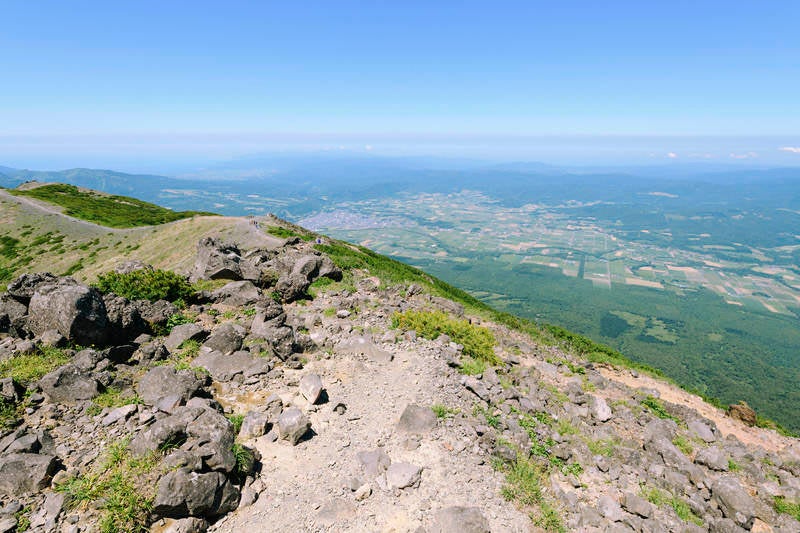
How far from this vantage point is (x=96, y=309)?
13570mm

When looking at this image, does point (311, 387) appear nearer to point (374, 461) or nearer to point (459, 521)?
point (374, 461)

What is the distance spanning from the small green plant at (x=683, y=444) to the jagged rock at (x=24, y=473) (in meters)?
19.9

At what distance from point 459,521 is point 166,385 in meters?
9.50

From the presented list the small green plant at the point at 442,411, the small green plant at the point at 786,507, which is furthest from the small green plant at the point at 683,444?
the small green plant at the point at 442,411

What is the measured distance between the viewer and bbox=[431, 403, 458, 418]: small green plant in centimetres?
1200

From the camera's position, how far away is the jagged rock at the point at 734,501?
34.7ft

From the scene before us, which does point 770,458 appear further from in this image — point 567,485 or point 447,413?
point 447,413

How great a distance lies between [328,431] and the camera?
1126 cm

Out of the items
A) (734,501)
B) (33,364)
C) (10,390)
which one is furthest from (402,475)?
(33,364)

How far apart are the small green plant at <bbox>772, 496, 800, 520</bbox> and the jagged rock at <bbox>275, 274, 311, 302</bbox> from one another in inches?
881

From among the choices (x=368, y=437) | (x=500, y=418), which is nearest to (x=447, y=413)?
(x=500, y=418)

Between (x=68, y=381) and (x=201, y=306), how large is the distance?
854 cm

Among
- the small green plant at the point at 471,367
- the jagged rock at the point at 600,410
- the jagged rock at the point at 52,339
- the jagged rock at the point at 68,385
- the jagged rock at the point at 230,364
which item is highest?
the jagged rock at the point at 52,339

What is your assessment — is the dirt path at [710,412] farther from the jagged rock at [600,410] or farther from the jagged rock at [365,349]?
the jagged rock at [365,349]
